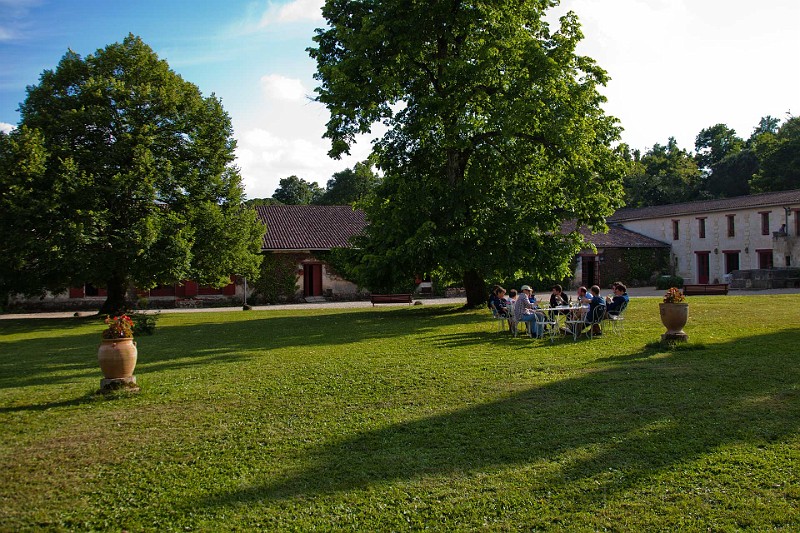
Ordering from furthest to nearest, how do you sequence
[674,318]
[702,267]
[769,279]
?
[702,267] → [769,279] → [674,318]

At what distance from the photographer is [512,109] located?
57.1ft

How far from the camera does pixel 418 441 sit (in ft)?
20.7

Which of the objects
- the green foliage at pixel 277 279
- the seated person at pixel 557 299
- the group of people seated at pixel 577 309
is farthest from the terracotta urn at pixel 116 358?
the green foliage at pixel 277 279

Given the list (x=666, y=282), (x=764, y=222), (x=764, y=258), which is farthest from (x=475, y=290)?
(x=764, y=222)

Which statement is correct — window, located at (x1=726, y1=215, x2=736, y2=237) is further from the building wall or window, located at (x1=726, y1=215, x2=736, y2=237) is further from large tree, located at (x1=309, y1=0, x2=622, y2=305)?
large tree, located at (x1=309, y1=0, x2=622, y2=305)

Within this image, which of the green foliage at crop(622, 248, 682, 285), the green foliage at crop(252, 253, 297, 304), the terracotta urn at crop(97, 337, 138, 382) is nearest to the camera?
the terracotta urn at crop(97, 337, 138, 382)

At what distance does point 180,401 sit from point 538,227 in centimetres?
1406

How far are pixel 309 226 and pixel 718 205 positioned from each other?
2665cm

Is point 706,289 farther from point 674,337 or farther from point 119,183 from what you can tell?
point 119,183

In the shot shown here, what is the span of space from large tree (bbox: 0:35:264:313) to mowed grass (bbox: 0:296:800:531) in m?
10.1

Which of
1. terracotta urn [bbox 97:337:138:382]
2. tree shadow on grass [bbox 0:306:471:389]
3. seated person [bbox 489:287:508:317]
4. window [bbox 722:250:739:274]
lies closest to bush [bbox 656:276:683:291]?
window [bbox 722:250:739:274]

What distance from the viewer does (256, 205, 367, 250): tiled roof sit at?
3341cm

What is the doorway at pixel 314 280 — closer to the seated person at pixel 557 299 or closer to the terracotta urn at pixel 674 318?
the seated person at pixel 557 299

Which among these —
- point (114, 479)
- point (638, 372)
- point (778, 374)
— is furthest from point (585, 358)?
point (114, 479)
